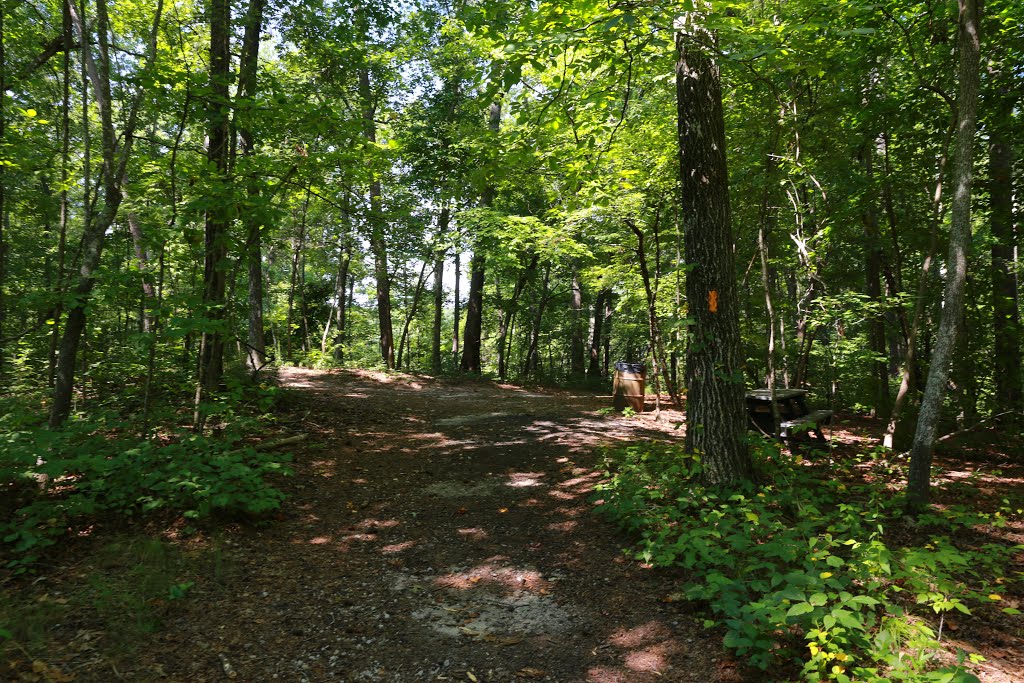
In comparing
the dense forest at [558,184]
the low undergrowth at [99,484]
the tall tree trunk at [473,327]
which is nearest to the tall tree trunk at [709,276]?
the dense forest at [558,184]

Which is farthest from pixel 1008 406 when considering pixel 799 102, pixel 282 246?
pixel 282 246

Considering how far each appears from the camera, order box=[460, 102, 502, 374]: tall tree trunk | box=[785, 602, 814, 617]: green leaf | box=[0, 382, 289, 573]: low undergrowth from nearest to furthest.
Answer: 1. box=[785, 602, 814, 617]: green leaf
2. box=[0, 382, 289, 573]: low undergrowth
3. box=[460, 102, 502, 374]: tall tree trunk

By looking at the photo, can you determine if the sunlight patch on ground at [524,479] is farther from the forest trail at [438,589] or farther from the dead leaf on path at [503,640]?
the dead leaf on path at [503,640]

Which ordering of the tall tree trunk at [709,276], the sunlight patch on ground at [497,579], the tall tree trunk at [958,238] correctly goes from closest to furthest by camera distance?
the sunlight patch on ground at [497,579], the tall tree trunk at [958,238], the tall tree trunk at [709,276]

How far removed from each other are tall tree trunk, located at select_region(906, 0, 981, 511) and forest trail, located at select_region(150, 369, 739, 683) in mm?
2927

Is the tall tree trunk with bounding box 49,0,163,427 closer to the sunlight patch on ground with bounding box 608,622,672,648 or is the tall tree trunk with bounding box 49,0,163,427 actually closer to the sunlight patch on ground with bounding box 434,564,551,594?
the sunlight patch on ground with bounding box 434,564,551,594

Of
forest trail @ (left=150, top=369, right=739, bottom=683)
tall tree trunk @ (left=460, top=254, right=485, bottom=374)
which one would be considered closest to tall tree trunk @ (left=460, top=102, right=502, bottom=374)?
tall tree trunk @ (left=460, top=254, right=485, bottom=374)

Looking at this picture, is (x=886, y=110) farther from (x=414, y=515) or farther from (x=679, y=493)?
(x=414, y=515)

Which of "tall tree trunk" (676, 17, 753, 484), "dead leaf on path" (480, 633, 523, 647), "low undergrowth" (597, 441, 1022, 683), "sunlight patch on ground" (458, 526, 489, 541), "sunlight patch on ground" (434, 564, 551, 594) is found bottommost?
"dead leaf on path" (480, 633, 523, 647)

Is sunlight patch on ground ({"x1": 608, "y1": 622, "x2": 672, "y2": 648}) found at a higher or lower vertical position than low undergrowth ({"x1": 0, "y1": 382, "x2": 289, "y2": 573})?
lower

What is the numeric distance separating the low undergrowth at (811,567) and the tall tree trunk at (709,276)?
1.48 feet

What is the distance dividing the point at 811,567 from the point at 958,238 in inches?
141

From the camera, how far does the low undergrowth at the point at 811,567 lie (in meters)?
2.43

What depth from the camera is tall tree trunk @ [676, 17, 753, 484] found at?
4.75 meters
